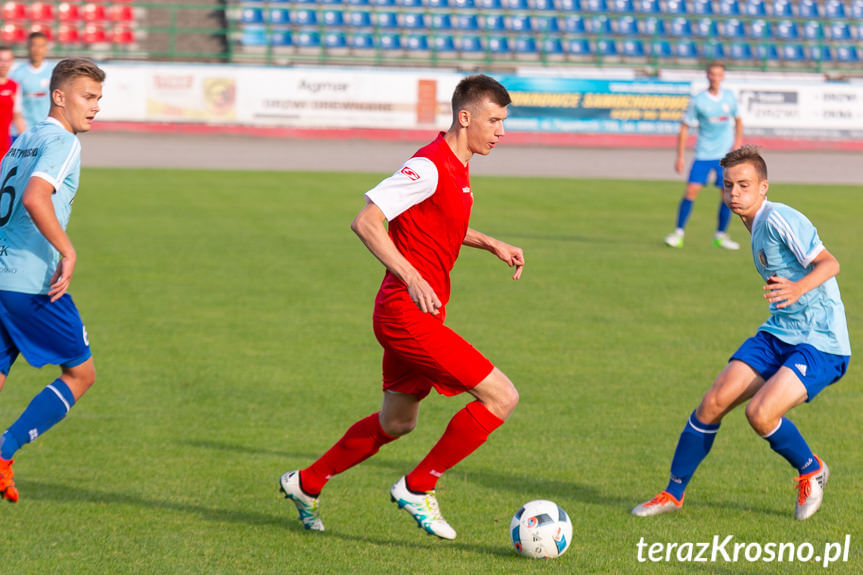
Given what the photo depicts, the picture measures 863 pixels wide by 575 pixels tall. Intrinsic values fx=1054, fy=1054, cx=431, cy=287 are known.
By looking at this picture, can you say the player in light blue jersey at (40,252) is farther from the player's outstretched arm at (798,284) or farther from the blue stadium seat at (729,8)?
the blue stadium seat at (729,8)

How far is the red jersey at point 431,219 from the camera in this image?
448 cm

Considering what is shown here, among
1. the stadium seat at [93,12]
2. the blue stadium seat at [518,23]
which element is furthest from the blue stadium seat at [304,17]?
the blue stadium seat at [518,23]

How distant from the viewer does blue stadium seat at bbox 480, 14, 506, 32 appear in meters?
32.4

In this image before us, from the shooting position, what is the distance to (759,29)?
33531 mm

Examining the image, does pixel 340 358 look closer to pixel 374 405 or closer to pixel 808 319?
pixel 374 405

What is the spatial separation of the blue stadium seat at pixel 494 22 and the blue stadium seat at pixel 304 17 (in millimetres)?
5169

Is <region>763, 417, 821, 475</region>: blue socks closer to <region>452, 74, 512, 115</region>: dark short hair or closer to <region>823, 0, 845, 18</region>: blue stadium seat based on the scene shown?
<region>452, 74, 512, 115</region>: dark short hair

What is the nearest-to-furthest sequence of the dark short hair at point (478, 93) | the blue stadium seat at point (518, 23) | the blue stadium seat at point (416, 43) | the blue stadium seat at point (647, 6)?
the dark short hair at point (478, 93) < the blue stadium seat at point (416, 43) < the blue stadium seat at point (518, 23) < the blue stadium seat at point (647, 6)

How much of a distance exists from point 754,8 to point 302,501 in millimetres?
32905

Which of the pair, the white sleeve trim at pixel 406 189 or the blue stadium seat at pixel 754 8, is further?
the blue stadium seat at pixel 754 8

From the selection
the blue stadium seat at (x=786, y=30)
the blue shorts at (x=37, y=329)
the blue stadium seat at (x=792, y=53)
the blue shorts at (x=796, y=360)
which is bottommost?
the blue shorts at (x=796, y=360)

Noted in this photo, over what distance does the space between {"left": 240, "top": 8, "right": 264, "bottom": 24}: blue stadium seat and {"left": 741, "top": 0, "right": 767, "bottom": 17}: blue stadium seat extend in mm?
15411

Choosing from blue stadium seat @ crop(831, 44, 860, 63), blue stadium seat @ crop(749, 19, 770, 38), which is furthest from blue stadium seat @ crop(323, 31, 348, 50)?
blue stadium seat @ crop(831, 44, 860, 63)

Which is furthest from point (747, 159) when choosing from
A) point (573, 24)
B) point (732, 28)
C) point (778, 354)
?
point (732, 28)
